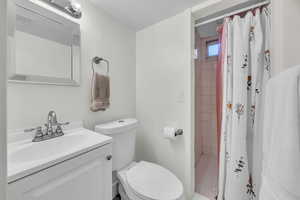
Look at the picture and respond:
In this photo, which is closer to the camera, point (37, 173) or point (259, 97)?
point (37, 173)

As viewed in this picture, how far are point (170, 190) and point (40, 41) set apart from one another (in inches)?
61.0

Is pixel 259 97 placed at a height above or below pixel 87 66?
below

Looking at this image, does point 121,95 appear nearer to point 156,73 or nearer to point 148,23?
point 156,73

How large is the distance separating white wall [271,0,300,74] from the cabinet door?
1.14m

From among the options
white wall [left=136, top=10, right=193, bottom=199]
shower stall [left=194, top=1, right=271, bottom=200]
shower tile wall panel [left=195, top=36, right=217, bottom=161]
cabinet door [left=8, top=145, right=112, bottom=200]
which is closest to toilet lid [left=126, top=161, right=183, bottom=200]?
cabinet door [left=8, top=145, right=112, bottom=200]

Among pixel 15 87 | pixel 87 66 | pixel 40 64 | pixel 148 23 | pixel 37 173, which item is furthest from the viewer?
pixel 148 23

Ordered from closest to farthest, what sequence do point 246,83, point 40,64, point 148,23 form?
point 40,64 < point 246,83 < point 148,23

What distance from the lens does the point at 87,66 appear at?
4.01ft

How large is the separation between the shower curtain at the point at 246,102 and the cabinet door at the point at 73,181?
1037mm

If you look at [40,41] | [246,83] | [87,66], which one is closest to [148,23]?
[87,66]

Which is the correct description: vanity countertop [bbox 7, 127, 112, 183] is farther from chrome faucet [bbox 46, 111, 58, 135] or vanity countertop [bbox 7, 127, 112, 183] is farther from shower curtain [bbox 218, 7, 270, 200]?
shower curtain [bbox 218, 7, 270, 200]

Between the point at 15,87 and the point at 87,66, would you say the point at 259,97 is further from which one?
the point at 15,87

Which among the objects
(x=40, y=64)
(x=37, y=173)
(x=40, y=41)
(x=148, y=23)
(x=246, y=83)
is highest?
(x=148, y=23)

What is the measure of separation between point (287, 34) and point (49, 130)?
155 cm
